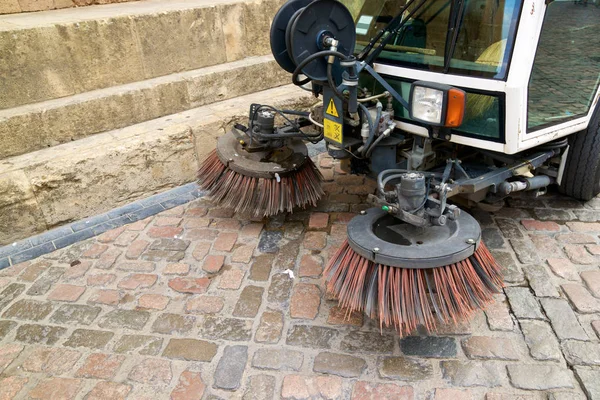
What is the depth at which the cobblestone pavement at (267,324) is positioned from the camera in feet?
7.30

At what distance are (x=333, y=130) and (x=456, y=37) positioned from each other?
852mm

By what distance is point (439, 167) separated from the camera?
3008 millimetres

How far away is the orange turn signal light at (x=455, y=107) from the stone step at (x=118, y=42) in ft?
9.38

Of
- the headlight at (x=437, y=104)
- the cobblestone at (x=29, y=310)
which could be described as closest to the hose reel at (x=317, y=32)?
the headlight at (x=437, y=104)

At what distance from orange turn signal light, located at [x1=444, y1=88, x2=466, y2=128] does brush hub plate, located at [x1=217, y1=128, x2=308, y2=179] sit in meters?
1.26

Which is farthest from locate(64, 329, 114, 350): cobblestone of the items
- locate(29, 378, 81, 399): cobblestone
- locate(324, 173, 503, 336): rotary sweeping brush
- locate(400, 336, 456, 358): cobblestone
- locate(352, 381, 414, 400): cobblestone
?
locate(400, 336, 456, 358): cobblestone

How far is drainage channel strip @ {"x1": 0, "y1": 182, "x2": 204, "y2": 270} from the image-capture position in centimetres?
332

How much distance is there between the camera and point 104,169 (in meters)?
3.69

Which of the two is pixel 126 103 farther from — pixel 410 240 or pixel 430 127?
pixel 410 240

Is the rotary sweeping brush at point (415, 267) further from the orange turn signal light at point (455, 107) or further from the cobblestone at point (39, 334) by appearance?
the cobblestone at point (39, 334)

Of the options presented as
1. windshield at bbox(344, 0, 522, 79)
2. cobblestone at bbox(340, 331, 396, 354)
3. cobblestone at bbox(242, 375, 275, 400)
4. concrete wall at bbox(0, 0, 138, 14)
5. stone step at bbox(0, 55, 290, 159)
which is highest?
concrete wall at bbox(0, 0, 138, 14)

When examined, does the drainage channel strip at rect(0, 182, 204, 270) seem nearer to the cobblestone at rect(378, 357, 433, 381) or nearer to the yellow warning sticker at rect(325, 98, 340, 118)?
the yellow warning sticker at rect(325, 98, 340, 118)

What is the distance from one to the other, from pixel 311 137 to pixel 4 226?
225 cm

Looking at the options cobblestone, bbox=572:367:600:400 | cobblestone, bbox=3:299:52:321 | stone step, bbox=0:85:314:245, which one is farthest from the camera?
stone step, bbox=0:85:314:245
